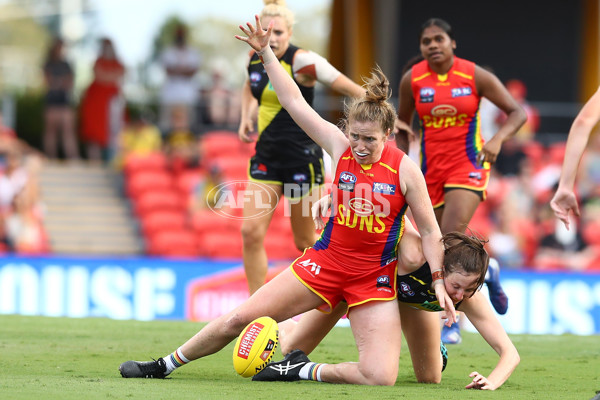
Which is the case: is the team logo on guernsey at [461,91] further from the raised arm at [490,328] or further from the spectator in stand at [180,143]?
the spectator in stand at [180,143]

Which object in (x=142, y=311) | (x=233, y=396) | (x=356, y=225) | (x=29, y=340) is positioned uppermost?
(x=356, y=225)

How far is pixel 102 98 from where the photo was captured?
1720 cm

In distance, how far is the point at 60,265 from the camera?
485 inches

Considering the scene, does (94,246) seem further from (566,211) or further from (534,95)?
(566,211)

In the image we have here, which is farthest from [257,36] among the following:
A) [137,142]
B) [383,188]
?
[137,142]

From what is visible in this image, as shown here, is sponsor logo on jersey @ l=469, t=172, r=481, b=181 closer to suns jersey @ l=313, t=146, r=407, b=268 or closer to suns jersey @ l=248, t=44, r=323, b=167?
suns jersey @ l=248, t=44, r=323, b=167

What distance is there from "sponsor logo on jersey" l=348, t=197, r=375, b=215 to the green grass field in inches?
39.7

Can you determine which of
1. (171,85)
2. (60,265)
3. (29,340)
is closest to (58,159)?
(171,85)

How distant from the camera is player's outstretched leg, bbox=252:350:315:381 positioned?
5.75 m

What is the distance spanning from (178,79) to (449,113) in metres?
9.97

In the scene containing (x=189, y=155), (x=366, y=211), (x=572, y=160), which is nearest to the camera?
(x=572, y=160)

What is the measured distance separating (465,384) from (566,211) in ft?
4.78

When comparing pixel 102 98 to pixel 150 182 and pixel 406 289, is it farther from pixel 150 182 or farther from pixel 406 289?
pixel 406 289

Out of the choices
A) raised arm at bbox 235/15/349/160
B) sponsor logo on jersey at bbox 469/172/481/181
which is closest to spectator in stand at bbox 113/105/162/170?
sponsor logo on jersey at bbox 469/172/481/181
